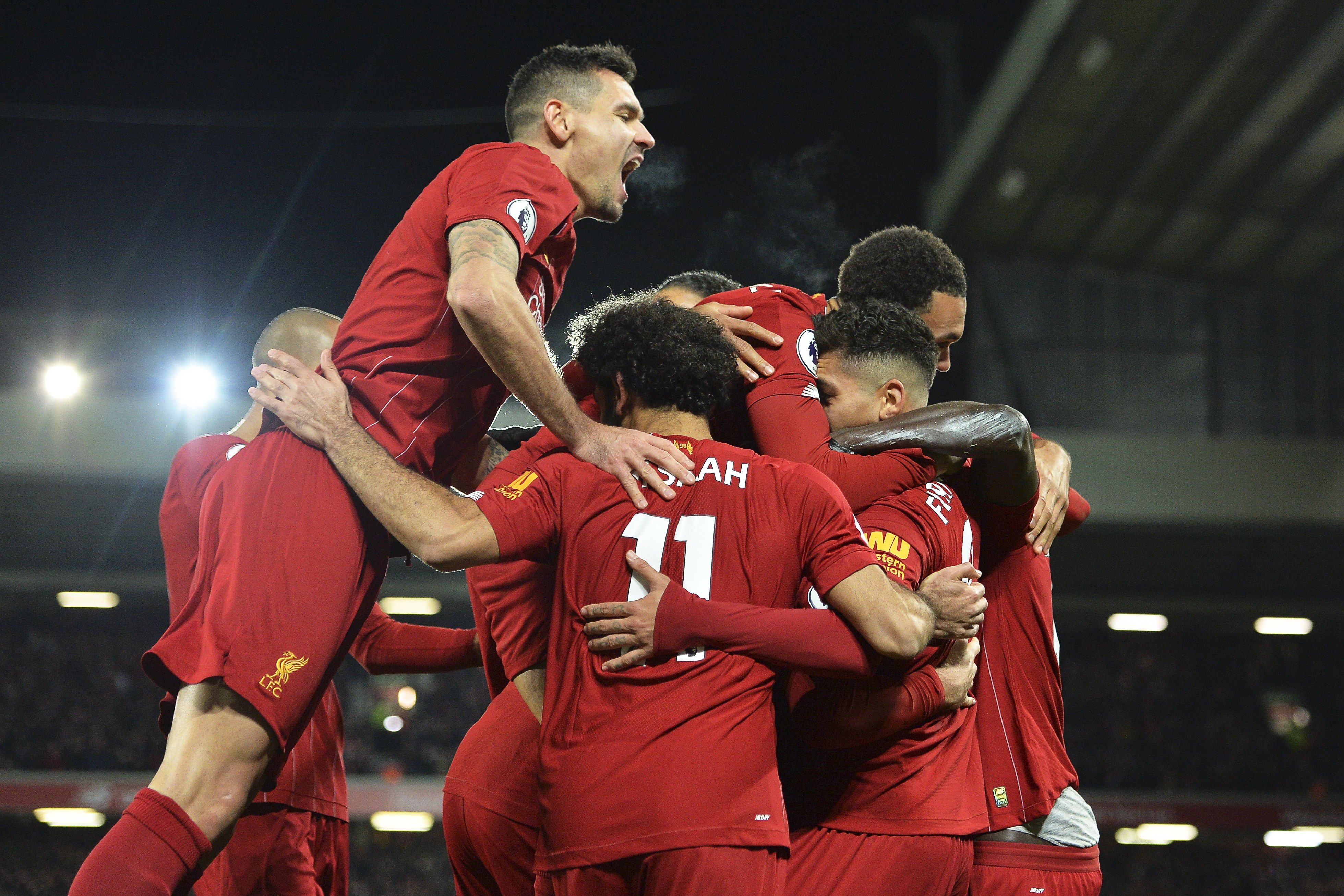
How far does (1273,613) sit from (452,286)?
21.0 meters

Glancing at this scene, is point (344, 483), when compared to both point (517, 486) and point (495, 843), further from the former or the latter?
point (495, 843)

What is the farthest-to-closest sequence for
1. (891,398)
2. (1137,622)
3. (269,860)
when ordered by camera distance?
(1137,622) < (269,860) < (891,398)

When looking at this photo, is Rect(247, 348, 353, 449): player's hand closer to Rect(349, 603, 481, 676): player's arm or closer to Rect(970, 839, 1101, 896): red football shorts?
Rect(349, 603, 481, 676): player's arm

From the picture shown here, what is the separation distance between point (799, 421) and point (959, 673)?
2.43 ft

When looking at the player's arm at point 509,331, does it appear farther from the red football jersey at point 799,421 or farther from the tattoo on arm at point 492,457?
the tattoo on arm at point 492,457

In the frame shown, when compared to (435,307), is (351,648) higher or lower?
lower

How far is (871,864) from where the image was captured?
9.07 feet

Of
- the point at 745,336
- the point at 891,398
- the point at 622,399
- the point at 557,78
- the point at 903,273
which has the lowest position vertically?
the point at 622,399

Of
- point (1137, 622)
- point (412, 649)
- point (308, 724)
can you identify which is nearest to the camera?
point (308, 724)

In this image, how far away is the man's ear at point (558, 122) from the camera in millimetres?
3375

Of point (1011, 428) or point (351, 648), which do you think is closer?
point (1011, 428)

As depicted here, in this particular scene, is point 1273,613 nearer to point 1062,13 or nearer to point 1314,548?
point 1314,548

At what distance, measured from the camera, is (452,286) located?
2.74 m

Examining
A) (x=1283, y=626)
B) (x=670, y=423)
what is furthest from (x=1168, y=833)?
(x=670, y=423)
